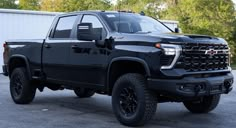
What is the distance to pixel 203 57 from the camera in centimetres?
706

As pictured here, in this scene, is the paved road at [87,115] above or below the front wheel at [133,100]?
below

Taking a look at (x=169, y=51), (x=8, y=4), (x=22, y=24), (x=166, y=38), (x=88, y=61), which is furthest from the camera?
(x=8, y=4)

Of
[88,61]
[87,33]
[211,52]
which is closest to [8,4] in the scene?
[88,61]

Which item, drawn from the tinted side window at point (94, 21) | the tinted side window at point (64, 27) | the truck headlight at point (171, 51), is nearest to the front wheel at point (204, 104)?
the truck headlight at point (171, 51)

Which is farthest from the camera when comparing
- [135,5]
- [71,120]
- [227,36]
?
[135,5]

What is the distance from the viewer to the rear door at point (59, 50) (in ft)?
28.0

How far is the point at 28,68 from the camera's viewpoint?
951 cm

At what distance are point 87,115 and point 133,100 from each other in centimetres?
148

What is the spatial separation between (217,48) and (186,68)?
2.85ft

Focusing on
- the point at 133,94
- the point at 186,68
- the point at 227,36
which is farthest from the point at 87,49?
the point at 227,36

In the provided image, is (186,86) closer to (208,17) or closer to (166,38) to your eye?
(166,38)

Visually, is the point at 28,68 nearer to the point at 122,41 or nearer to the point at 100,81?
the point at 100,81

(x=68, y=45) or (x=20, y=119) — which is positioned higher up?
(x=68, y=45)

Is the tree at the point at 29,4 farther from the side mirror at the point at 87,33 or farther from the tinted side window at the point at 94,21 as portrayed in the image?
the side mirror at the point at 87,33
